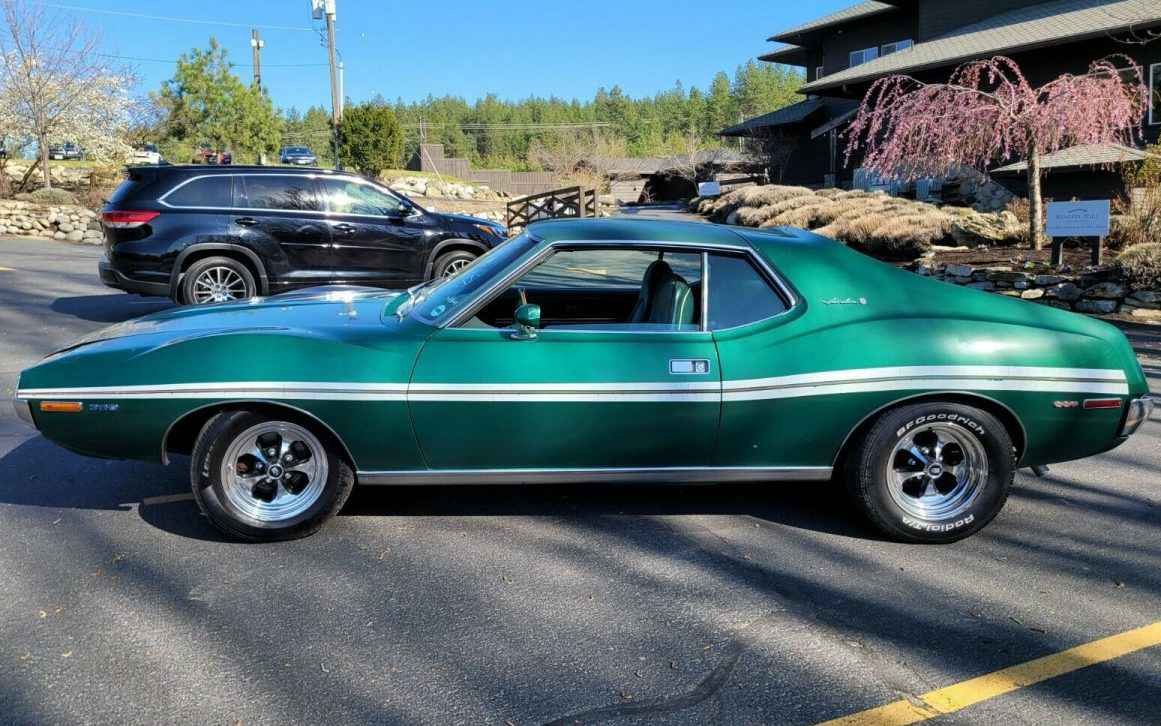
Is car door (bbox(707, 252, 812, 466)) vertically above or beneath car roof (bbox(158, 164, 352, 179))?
beneath

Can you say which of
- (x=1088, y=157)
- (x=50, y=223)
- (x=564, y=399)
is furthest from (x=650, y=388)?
(x=50, y=223)

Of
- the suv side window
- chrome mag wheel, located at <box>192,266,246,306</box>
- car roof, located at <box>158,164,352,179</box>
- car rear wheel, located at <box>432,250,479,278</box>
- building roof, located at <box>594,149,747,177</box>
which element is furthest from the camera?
building roof, located at <box>594,149,747,177</box>

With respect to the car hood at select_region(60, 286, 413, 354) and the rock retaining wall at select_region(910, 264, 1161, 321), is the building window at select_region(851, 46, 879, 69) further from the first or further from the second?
the car hood at select_region(60, 286, 413, 354)

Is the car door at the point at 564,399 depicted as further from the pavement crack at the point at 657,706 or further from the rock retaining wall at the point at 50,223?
the rock retaining wall at the point at 50,223

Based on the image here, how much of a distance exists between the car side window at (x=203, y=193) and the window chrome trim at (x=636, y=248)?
6716mm

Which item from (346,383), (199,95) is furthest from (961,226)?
(199,95)

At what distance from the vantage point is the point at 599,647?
3.22m

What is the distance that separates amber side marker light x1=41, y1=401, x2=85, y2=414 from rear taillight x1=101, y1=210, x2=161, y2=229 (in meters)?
6.13

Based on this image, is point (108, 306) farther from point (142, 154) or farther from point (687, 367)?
point (142, 154)

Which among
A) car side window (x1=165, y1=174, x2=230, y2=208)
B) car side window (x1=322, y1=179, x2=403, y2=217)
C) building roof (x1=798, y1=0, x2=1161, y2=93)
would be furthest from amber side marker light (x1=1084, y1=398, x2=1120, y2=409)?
building roof (x1=798, y1=0, x2=1161, y2=93)

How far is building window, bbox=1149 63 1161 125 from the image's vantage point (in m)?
20.2

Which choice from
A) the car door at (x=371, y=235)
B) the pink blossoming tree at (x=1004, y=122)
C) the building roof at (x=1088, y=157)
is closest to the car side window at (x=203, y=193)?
the car door at (x=371, y=235)

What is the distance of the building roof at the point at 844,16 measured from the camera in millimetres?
33062

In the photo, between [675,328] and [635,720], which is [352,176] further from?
[635,720]
